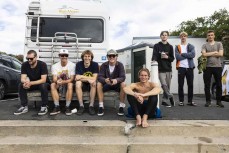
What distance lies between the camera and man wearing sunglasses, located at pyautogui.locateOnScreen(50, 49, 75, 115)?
6074 mm

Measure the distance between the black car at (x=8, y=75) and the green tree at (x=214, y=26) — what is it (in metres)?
14.9

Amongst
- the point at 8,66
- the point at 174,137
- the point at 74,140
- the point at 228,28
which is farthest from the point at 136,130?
the point at 228,28

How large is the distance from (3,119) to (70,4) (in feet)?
13.6

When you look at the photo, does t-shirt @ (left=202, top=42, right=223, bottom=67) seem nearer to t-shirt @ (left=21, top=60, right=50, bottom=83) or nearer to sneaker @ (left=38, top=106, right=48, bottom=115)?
t-shirt @ (left=21, top=60, right=50, bottom=83)

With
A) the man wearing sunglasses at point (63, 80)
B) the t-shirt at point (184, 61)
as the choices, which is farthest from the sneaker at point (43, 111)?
the t-shirt at point (184, 61)

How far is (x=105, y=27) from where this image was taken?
330 inches

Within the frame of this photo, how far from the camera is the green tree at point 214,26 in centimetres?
2288

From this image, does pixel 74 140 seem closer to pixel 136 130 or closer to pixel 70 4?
pixel 136 130

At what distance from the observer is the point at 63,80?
6.19 m

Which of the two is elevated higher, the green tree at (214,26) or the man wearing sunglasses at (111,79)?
the green tree at (214,26)

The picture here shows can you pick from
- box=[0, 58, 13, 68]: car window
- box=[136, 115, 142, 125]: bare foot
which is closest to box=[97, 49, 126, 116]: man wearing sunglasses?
box=[136, 115, 142, 125]: bare foot

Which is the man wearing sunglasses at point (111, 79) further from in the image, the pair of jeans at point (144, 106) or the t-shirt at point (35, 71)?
the t-shirt at point (35, 71)

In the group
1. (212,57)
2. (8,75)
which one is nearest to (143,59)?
(8,75)

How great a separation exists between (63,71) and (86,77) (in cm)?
56
